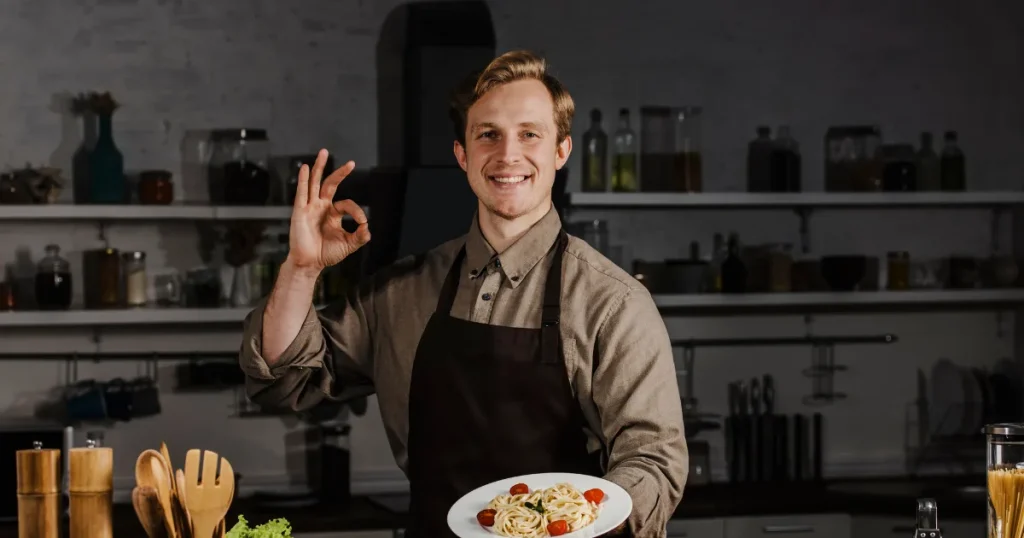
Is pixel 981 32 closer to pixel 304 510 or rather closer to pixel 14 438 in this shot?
pixel 304 510

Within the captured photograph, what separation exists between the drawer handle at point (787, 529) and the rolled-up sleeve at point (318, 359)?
219cm

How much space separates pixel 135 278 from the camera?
14.7 feet

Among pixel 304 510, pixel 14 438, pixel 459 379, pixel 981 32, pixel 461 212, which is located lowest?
pixel 304 510

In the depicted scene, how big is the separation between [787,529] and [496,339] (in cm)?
231

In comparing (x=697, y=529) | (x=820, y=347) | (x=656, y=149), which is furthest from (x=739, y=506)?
(x=656, y=149)

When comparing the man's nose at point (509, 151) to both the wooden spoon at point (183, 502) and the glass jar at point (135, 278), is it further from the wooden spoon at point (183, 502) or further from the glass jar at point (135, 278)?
the glass jar at point (135, 278)

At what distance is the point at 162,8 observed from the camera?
467 cm

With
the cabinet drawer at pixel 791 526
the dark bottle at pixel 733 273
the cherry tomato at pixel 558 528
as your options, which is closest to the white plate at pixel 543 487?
the cherry tomato at pixel 558 528

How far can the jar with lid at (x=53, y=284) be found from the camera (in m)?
4.38

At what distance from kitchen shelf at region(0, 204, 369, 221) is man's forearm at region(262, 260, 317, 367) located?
2.11 meters

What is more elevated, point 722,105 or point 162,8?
point 162,8

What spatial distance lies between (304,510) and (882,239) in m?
2.64

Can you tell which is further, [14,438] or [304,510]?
[304,510]

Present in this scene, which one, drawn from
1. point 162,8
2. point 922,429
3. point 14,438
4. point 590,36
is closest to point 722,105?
point 590,36
